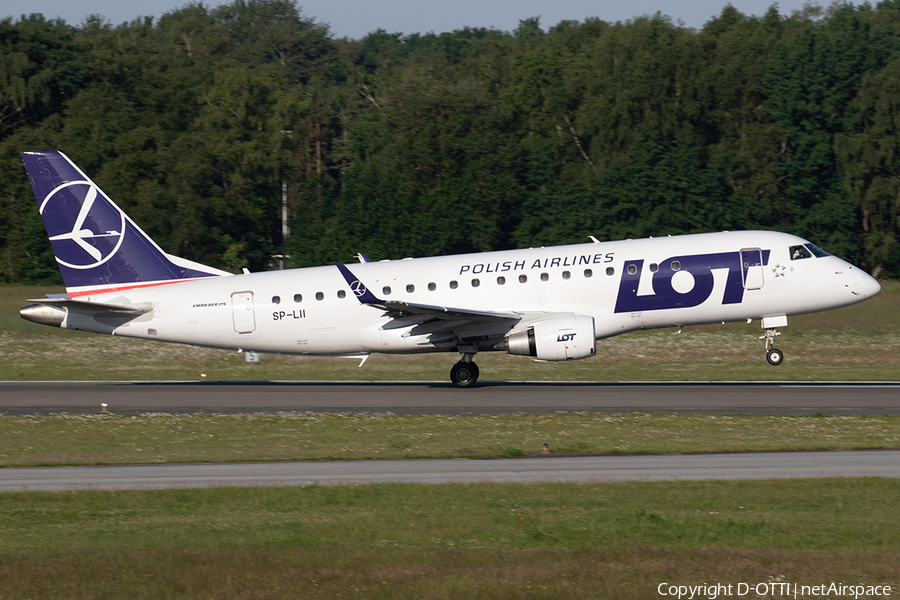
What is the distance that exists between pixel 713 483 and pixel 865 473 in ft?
9.70

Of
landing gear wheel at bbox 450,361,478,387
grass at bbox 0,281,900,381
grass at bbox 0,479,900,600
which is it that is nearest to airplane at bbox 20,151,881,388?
landing gear wheel at bbox 450,361,478,387

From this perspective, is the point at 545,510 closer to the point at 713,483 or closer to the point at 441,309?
the point at 713,483

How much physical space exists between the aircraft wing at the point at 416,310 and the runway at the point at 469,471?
9.82 m

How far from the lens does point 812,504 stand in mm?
14781

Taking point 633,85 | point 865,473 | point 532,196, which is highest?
→ point 633,85

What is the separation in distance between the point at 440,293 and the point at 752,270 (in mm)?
9582

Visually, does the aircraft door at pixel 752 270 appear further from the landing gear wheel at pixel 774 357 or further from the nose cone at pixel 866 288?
the nose cone at pixel 866 288

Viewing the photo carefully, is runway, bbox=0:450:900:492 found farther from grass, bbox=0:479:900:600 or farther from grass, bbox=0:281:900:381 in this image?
grass, bbox=0:281:900:381

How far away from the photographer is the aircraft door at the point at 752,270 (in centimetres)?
2956

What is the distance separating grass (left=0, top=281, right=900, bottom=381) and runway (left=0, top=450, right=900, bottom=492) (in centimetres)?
1526

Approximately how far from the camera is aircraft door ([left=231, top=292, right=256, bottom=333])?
30953 millimetres

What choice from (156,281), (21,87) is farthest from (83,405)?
(21,87)

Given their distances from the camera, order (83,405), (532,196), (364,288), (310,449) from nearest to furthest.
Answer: (310,449)
(83,405)
(364,288)
(532,196)

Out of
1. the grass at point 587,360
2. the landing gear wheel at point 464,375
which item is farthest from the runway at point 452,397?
the grass at point 587,360
